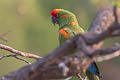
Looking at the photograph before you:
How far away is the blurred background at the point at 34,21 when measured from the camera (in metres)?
7.94

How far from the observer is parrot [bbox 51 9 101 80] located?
3.05m

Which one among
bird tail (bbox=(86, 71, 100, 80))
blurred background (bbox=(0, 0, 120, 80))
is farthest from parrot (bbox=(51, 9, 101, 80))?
blurred background (bbox=(0, 0, 120, 80))

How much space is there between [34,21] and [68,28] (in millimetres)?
5456

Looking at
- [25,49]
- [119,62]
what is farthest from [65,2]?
[119,62]

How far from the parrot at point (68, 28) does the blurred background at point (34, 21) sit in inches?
160

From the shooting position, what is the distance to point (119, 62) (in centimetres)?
1053

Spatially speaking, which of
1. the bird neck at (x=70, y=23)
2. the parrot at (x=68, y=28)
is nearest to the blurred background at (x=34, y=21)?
the parrot at (x=68, y=28)

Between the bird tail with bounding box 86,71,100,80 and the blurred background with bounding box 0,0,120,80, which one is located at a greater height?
the bird tail with bounding box 86,71,100,80

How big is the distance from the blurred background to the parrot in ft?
13.3

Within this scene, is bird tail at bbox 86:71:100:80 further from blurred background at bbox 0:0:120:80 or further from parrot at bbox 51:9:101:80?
blurred background at bbox 0:0:120:80

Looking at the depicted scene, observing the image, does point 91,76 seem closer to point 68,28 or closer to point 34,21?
point 68,28

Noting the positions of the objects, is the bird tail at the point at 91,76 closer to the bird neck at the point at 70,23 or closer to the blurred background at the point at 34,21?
the bird neck at the point at 70,23

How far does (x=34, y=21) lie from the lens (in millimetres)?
8859

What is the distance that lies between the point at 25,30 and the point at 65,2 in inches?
41.2
